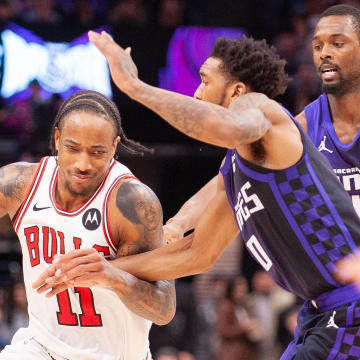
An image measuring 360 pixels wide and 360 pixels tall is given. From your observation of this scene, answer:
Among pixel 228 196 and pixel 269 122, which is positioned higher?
pixel 269 122

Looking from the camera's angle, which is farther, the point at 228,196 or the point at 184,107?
the point at 228,196

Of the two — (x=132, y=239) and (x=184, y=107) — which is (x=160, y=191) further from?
(x=184, y=107)

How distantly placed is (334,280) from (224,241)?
0.81 m

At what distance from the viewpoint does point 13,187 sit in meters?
4.58

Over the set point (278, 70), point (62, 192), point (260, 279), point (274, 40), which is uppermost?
point (274, 40)

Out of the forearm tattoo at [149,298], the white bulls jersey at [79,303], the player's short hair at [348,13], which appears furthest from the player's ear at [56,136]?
the player's short hair at [348,13]

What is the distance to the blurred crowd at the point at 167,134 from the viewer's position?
9773mm

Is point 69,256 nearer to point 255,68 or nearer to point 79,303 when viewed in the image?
point 79,303

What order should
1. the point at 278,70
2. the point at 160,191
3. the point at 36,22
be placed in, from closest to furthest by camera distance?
the point at 278,70, the point at 36,22, the point at 160,191

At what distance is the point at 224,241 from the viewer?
4.26 m

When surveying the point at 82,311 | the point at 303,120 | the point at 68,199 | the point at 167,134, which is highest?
the point at 167,134

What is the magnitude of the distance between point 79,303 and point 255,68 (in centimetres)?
161

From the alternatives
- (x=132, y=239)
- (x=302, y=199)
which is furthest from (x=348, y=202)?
(x=132, y=239)

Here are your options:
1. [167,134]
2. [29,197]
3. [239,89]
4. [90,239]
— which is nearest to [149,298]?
[90,239]
